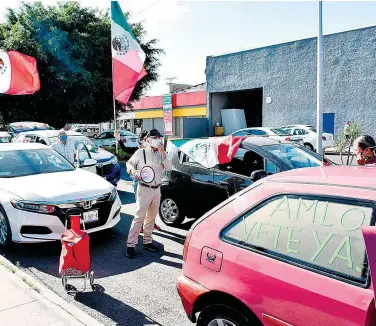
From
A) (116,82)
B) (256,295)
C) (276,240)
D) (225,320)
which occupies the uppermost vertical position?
(116,82)

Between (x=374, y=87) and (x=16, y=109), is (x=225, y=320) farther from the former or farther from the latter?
(x=16, y=109)

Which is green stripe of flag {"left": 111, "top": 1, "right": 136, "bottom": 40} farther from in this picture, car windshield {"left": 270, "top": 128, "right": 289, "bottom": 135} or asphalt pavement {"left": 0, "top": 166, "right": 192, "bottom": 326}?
car windshield {"left": 270, "top": 128, "right": 289, "bottom": 135}

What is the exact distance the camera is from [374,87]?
19797 mm

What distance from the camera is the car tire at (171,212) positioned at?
646 centimetres

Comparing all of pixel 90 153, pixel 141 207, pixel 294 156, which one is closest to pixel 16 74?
pixel 90 153

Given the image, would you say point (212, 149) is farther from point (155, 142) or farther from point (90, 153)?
point (90, 153)

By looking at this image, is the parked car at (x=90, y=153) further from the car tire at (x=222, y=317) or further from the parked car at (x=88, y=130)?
the parked car at (x=88, y=130)

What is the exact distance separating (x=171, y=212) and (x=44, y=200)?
2.23m

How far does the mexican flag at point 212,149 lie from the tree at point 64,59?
15.2 meters

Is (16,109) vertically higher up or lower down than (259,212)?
higher up

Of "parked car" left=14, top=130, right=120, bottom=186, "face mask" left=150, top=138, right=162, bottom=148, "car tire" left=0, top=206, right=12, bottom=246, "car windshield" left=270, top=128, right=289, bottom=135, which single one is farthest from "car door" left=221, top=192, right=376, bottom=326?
"car windshield" left=270, top=128, right=289, bottom=135

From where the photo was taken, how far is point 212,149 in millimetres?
5922

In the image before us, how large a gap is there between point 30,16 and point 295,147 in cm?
1918

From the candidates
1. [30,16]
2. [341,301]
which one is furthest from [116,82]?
[30,16]
